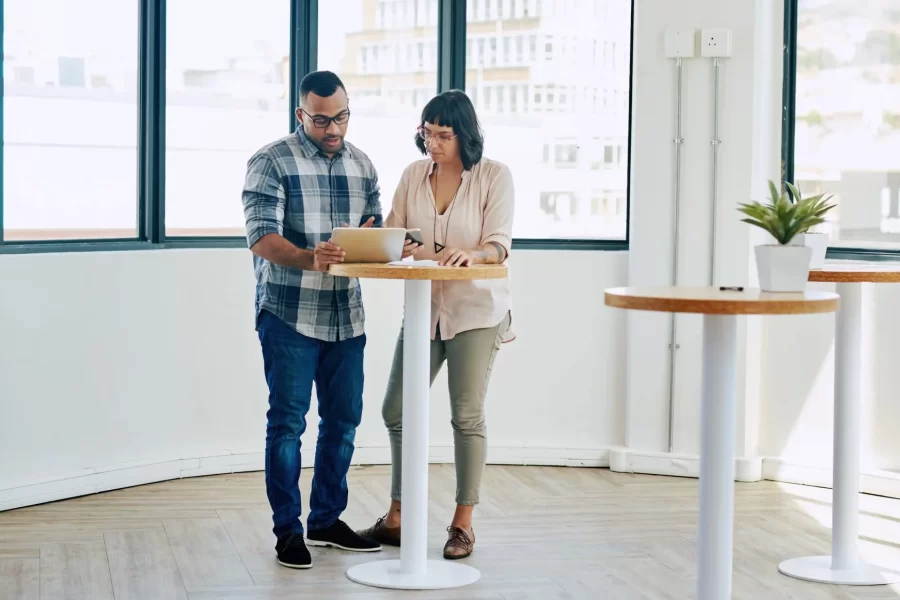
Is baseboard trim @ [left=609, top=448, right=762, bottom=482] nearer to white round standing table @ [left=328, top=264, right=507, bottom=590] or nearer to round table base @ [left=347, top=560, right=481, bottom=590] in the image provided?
round table base @ [left=347, top=560, right=481, bottom=590]

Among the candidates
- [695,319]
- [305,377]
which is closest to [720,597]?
[305,377]

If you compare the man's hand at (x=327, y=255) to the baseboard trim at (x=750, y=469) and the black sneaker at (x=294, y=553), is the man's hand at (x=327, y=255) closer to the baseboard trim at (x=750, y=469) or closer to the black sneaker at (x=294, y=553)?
the black sneaker at (x=294, y=553)

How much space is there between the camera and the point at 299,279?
3.46 m

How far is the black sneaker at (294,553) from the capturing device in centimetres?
349

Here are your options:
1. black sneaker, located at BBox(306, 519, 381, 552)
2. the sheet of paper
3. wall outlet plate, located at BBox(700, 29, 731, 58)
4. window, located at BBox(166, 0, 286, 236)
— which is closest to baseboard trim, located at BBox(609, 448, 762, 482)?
black sneaker, located at BBox(306, 519, 381, 552)

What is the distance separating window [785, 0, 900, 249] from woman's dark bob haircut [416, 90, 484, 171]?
196 centimetres

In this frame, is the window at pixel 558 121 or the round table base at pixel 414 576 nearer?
the round table base at pixel 414 576

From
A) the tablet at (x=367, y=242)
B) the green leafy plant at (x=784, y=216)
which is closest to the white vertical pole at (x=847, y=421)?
the green leafy plant at (x=784, y=216)

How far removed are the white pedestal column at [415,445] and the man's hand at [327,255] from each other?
222mm

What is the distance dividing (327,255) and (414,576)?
98 centimetres

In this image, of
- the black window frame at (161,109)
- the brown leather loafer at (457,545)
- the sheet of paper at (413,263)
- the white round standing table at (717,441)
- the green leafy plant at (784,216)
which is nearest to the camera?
the white round standing table at (717,441)

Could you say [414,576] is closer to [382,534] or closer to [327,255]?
[382,534]

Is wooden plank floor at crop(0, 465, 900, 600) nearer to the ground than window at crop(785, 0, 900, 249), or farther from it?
nearer to the ground

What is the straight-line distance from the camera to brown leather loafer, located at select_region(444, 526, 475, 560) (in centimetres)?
360
